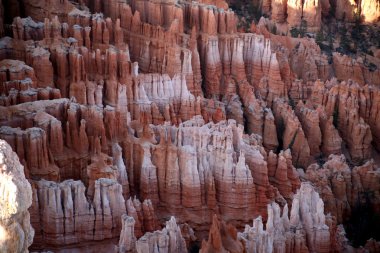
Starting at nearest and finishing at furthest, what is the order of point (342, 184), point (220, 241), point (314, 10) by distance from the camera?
point (220, 241) < point (342, 184) < point (314, 10)

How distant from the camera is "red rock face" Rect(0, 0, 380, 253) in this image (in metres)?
17.7

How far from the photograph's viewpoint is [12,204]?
8.80 metres

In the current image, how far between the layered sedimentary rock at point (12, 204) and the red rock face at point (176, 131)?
0.25 feet

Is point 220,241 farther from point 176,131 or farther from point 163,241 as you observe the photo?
point 176,131

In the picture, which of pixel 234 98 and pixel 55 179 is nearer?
pixel 55 179

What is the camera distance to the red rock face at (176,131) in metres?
17.7

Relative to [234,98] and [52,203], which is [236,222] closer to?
[52,203]

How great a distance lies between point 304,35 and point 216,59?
12.2 metres

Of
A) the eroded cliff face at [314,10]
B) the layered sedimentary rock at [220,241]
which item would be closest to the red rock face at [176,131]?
the layered sedimentary rock at [220,241]

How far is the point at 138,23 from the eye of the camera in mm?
29703

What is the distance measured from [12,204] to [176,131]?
519 inches

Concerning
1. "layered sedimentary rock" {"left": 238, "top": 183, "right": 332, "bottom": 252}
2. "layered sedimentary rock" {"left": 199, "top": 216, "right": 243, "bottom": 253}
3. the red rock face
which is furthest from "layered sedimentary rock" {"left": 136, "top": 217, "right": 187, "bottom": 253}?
"layered sedimentary rock" {"left": 238, "top": 183, "right": 332, "bottom": 252}

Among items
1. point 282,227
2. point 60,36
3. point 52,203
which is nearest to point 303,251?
point 282,227

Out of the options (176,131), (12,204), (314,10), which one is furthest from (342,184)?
(314,10)
